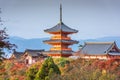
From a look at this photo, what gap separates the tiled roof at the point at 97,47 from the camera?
3666cm

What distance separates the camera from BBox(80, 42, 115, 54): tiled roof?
3666 cm

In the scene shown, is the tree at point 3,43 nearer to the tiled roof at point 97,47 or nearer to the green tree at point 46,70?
the green tree at point 46,70

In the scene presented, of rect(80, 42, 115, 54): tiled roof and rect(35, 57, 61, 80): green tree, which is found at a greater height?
rect(80, 42, 115, 54): tiled roof

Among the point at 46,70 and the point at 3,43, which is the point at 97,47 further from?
the point at 3,43

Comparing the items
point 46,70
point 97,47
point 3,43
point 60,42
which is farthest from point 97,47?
point 3,43

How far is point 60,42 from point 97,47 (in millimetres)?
4862

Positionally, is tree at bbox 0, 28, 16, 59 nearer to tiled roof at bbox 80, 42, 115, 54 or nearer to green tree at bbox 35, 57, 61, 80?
green tree at bbox 35, 57, 61, 80

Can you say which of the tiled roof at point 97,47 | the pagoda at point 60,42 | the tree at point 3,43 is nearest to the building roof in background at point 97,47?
the tiled roof at point 97,47

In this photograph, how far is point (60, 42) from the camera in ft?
135

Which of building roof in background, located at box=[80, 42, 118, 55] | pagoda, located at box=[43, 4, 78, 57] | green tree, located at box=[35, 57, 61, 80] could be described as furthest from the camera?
pagoda, located at box=[43, 4, 78, 57]

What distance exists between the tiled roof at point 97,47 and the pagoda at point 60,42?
9.77 ft

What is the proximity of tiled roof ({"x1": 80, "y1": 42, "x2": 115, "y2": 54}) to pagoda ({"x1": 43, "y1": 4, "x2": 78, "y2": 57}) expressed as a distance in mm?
2979

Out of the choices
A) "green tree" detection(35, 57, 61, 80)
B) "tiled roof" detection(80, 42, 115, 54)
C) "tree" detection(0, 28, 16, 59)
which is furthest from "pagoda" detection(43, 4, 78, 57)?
"tree" detection(0, 28, 16, 59)

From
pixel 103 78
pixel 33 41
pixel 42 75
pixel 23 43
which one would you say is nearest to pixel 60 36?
pixel 42 75
